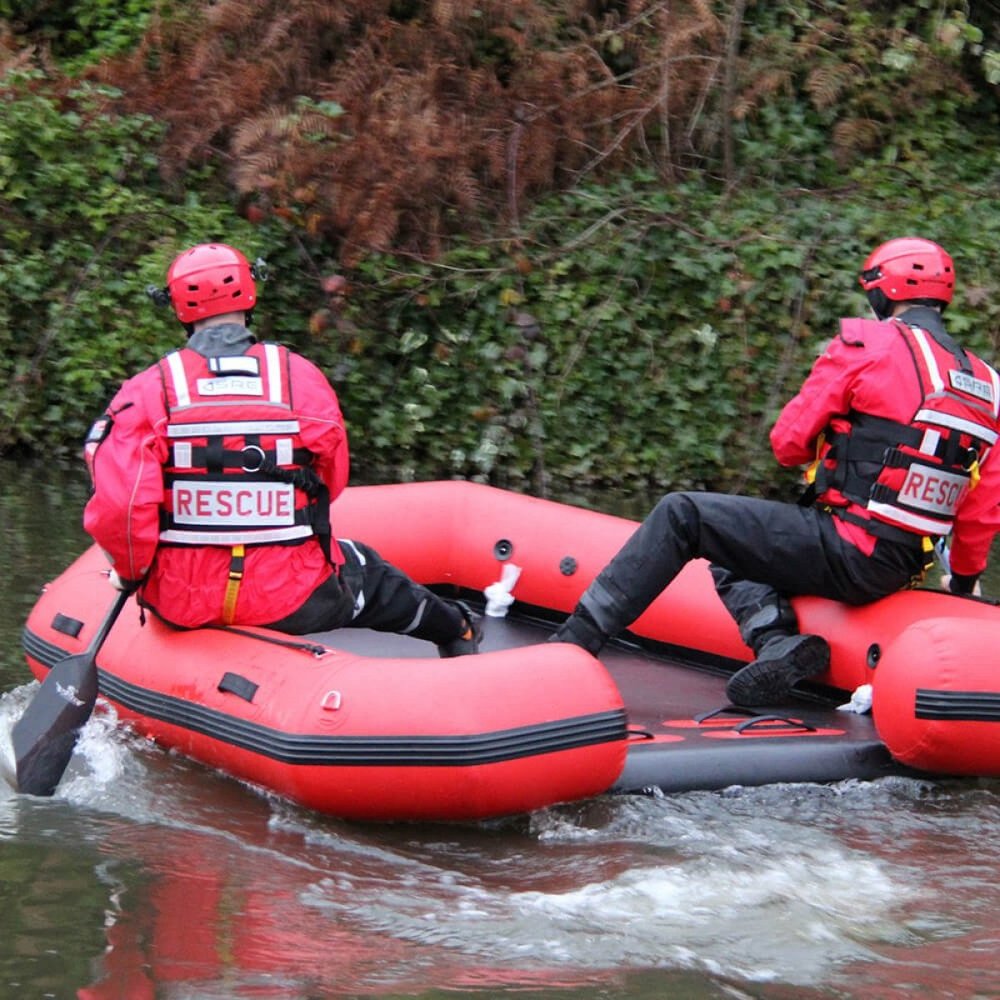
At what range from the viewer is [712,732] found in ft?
15.7

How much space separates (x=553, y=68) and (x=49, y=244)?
9.91ft

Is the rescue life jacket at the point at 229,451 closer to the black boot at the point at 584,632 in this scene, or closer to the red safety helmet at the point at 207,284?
the red safety helmet at the point at 207,284

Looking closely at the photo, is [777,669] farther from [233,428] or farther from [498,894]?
[233,428]

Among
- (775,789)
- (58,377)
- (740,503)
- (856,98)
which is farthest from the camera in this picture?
(856,98)

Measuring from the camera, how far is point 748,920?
379 centimetres

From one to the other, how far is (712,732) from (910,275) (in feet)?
4.98

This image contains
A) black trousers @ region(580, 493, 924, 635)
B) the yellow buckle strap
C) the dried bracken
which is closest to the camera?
the yellow buckle strap

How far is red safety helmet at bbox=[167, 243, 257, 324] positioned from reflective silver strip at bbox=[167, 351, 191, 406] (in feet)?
0.66

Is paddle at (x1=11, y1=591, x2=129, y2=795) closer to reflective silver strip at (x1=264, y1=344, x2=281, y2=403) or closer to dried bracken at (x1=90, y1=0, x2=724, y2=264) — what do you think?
reflective silver strip at (x1=264, y1=344, x2=281, y2=403)

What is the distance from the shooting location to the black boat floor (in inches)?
179

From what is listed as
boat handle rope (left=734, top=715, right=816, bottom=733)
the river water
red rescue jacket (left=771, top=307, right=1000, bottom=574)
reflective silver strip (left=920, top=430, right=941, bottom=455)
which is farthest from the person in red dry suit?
reflective silver strip (left=920, top=430, right=941, bottom=455)

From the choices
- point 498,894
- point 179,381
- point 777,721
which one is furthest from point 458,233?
point 498,894

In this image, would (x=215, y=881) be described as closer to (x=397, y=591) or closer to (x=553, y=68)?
(x=397, y=591)

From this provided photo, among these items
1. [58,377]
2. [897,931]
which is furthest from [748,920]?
[58,377]
